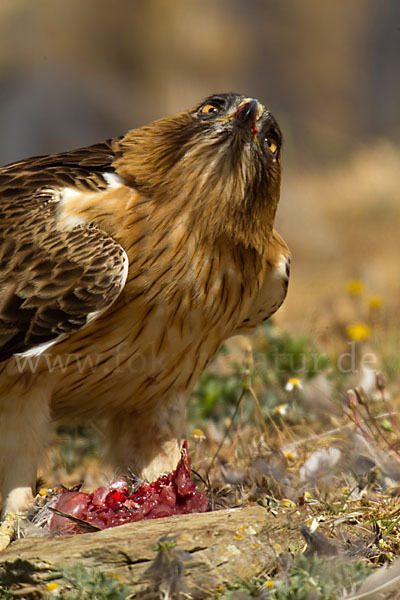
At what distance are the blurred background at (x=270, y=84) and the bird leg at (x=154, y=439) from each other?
6742 mm

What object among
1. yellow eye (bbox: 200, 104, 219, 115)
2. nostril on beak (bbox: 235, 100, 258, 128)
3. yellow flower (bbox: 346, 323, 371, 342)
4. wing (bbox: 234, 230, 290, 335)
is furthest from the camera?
yellow flower (bbox: 346, 323, 371, 342)

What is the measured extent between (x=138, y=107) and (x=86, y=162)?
1106 cm

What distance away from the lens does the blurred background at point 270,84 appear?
41.2ft

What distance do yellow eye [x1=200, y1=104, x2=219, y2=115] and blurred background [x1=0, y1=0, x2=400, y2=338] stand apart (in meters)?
7.12

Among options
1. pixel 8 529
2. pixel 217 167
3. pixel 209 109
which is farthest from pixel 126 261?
pixel 8 529

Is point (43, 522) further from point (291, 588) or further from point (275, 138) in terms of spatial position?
point (275, 138)

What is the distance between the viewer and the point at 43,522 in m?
3.62

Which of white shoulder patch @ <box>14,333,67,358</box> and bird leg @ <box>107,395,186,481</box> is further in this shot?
bird leg @ <box>107,395,186,481</box>

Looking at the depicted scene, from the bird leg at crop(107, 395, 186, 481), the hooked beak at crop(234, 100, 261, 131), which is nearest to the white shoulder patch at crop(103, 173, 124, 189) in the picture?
the hooked beak at crop(234, 100, 261, 131)

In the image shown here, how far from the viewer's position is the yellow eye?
3970 millimetres

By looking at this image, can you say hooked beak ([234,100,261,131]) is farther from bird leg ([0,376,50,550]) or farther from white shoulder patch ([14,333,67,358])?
bird leg ([0,376,50,550])

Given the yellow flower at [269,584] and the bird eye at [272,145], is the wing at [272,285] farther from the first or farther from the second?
the yellow flower at [269,584]

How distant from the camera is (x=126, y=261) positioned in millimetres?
3770

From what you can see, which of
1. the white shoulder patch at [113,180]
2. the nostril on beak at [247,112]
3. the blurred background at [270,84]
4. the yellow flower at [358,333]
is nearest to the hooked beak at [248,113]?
the nostril on beak at [247,112]
